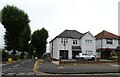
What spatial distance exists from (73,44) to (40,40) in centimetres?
3155

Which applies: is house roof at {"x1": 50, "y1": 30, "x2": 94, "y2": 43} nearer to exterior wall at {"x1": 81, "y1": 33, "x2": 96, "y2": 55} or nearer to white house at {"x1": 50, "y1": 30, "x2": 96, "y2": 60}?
white house at {"x1": 50, "y1": 30, "x2": 96, "y2": 60}

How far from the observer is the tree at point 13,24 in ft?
198

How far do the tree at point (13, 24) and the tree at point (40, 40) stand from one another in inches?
1276

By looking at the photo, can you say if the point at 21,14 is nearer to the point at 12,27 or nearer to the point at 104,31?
the point at 12,27

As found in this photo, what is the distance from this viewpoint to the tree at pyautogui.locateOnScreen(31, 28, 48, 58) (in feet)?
317

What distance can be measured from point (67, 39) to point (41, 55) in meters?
36.2

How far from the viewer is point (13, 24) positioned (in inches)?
2377

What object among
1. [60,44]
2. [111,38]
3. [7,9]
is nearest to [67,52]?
[60,44]

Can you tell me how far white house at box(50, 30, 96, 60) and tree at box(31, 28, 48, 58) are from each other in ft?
94.5

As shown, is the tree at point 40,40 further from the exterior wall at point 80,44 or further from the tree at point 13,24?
the tree at point 13,24

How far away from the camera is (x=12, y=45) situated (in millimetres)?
63062

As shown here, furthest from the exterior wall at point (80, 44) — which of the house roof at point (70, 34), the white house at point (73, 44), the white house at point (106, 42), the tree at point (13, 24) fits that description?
the tree at point (13, 24)

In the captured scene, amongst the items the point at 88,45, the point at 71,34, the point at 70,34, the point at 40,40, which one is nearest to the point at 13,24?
the point at 70,34

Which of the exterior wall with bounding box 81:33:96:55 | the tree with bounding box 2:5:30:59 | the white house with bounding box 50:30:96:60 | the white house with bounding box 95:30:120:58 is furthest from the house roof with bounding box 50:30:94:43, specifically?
the tree with bounding box 2:5:30:59
